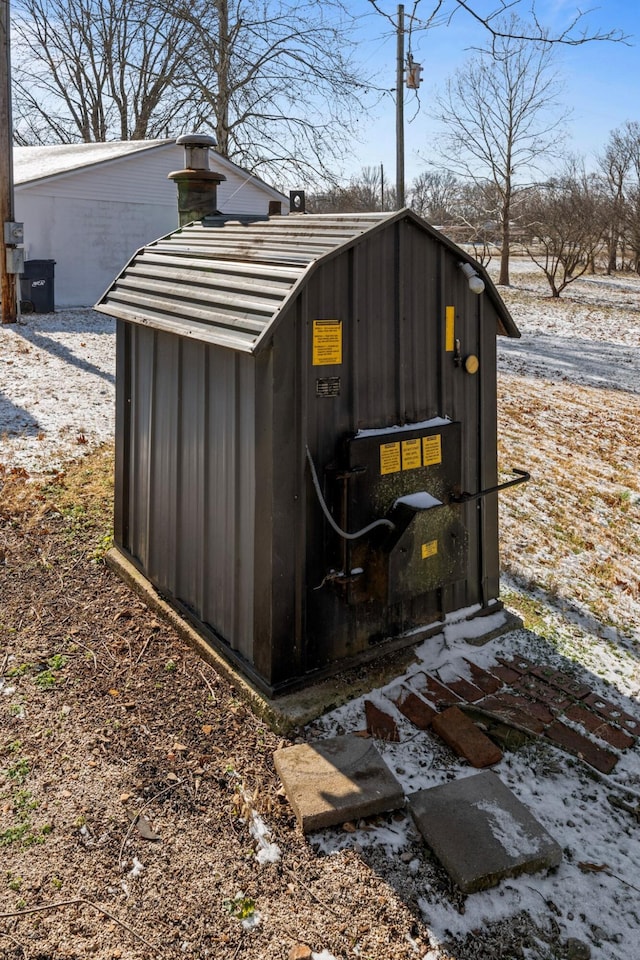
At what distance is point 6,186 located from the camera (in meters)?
12.2

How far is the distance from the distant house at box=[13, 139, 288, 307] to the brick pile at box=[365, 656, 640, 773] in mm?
15197

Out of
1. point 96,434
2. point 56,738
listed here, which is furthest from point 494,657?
point 96,434

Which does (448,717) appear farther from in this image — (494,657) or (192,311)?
(192,311)

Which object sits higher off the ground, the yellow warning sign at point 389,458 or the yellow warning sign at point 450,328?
the yellow warning sign at point 450,328

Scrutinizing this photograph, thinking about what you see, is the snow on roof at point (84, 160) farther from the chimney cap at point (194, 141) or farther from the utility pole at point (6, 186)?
the chimney cap at point (194, 141)

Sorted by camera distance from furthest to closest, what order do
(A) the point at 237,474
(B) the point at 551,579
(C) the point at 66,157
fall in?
(C) the point at 66,157
(B) the point at 551,579
(A) the point at 237,474

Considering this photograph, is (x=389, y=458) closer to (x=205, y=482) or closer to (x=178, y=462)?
(x=205, y=482)

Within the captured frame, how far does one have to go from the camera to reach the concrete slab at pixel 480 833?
2.59 meters

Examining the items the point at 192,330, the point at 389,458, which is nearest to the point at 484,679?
the point at 389,458

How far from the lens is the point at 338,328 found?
11.2 feet

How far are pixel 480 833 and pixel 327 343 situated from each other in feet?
6.93

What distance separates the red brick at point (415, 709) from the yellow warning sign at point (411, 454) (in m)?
1.12

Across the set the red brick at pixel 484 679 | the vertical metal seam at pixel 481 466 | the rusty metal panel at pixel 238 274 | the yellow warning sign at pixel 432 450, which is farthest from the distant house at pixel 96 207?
the red brick at pixel 484 679

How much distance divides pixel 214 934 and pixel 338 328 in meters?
2.43
